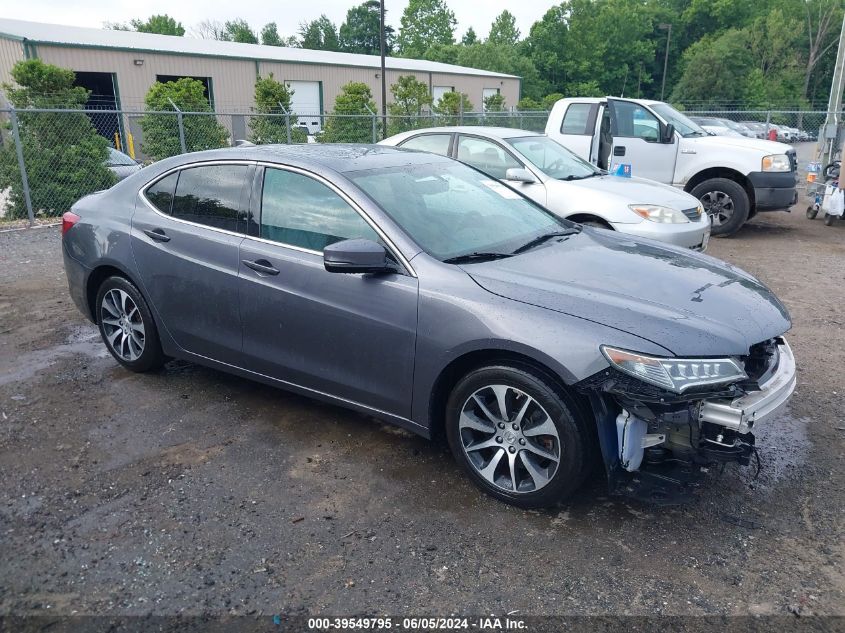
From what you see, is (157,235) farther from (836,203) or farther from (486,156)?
(836,203)

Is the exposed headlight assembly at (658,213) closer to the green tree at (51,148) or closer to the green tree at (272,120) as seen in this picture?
the green tree at (51,148)

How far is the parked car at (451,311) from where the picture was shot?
2.88 m

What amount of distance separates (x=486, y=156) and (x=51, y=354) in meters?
4.87

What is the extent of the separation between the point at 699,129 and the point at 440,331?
9154 mm

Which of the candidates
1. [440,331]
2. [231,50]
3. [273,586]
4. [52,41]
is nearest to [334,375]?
[440,331]

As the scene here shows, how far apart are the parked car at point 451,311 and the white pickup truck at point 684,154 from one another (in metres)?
6.36

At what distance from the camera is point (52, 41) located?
24281 mm

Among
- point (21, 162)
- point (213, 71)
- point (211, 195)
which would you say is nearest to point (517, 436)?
point (211, 195)

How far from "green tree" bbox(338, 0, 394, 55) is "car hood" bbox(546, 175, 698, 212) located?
8594 cm

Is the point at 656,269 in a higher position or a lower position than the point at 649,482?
higher

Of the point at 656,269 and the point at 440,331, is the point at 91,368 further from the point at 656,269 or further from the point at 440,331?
the point at 656,269

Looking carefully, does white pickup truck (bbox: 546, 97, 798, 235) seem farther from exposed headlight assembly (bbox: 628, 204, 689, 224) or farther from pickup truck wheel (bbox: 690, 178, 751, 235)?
exposed headlight assembly (bbox: 628, 204, 689, 224)

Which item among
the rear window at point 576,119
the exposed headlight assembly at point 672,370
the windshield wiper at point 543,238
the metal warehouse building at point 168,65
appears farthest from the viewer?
the metal warehouse building at point 168,65

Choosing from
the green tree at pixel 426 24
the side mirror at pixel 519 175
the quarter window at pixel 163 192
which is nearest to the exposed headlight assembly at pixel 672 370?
the quarter window at pixel 163 192
